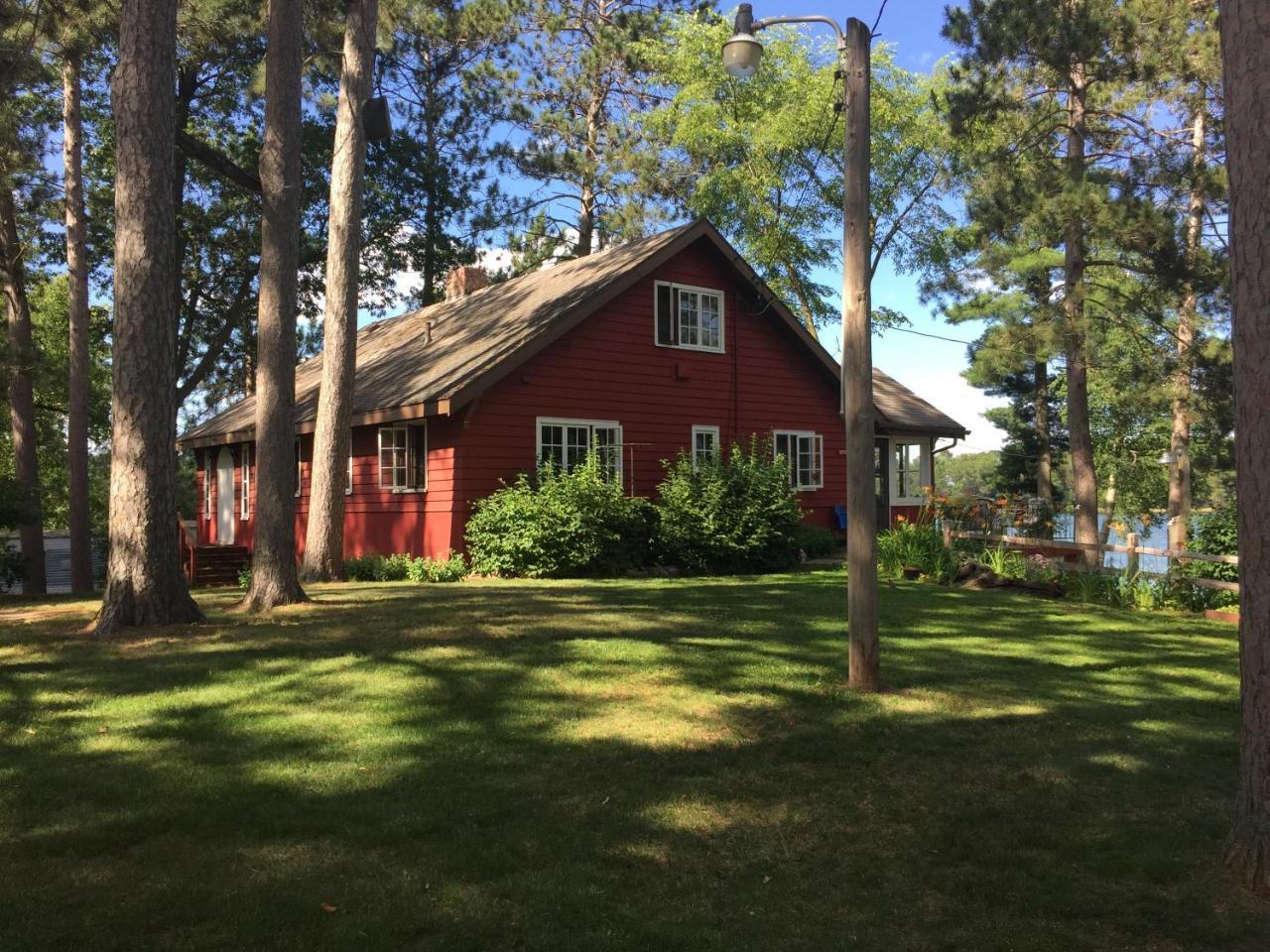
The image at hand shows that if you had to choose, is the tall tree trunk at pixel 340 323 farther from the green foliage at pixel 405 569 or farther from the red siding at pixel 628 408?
the red siding at pixel 628 408

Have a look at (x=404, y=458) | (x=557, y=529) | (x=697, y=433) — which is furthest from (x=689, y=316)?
(x=404, y=458)

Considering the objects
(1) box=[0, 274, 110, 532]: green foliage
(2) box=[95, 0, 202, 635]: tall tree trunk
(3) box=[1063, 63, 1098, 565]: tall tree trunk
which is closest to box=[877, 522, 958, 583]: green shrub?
(3) box=[1063, 63, 1098, 565]: tall tree trunk

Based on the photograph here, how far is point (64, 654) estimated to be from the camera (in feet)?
26.8

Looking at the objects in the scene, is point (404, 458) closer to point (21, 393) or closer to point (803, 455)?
point (803, 455)

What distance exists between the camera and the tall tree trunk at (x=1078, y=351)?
1686cm

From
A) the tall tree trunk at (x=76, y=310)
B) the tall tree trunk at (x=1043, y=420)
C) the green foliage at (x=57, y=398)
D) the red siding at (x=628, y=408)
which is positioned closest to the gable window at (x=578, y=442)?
the red siding at (x=628, y=408)

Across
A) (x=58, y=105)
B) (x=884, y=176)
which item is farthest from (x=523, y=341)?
(x=884, y=176)

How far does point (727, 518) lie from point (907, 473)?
9.73 m

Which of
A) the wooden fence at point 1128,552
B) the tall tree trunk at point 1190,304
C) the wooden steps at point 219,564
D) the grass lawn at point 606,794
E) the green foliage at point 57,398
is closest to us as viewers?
the grass lawn at point 606,794

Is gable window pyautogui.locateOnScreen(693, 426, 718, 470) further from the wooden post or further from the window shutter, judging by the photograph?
the wooden post

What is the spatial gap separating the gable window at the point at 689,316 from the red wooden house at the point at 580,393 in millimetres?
28

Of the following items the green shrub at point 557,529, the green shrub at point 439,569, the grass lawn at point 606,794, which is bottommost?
the grass lawn at point 606,794

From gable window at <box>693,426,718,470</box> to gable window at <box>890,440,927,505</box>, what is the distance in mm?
6573

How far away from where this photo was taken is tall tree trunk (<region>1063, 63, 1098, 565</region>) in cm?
1686
